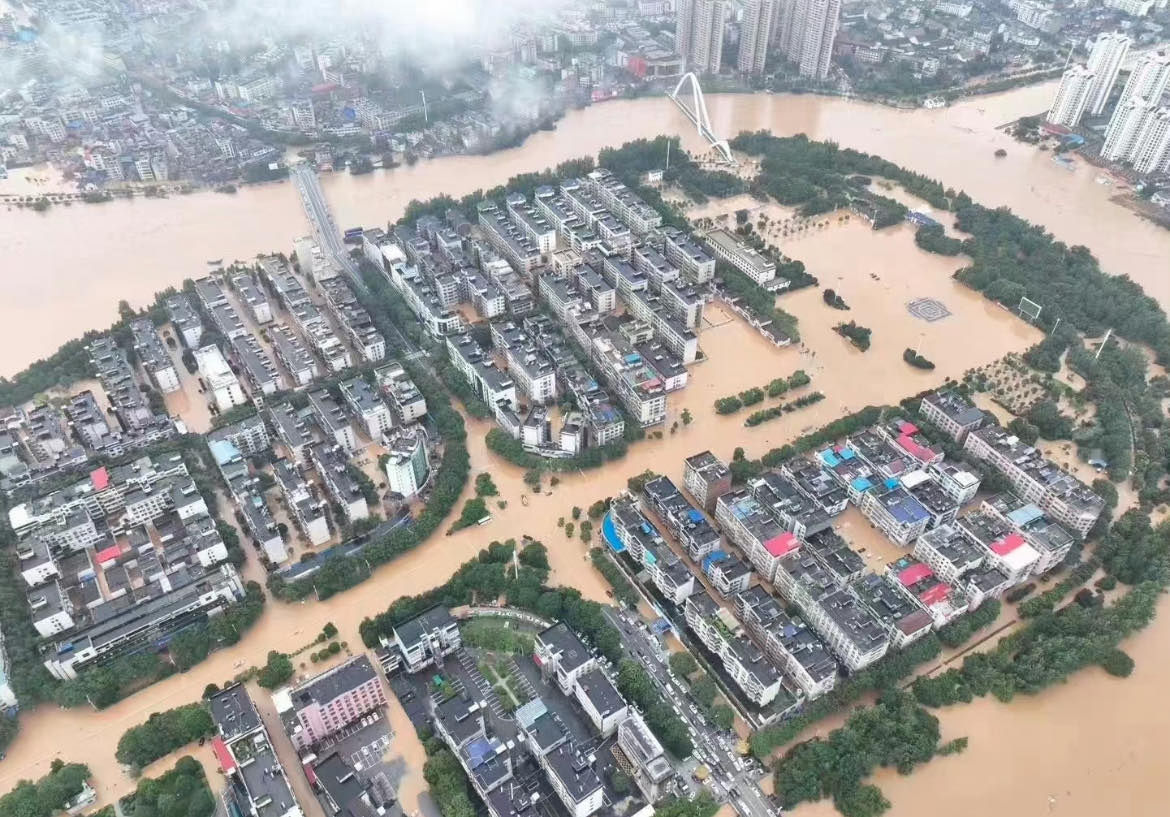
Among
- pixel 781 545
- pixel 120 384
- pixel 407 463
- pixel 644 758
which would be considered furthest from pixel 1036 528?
pixel 120 384

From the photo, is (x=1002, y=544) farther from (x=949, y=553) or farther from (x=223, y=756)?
(x=223, y=756)

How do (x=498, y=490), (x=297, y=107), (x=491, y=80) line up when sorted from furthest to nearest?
(x=491, y=80)
(x=297, y=107)
(x=498, y=490)

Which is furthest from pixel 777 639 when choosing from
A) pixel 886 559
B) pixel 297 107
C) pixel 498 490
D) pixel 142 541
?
pixel 297 107

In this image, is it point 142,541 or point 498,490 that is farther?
point 498,490

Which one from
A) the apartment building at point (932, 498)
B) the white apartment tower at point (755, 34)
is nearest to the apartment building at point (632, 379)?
the apartment building at point (932, 498)

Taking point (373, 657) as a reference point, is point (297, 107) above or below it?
above

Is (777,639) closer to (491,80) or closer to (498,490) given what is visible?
(498,490)
